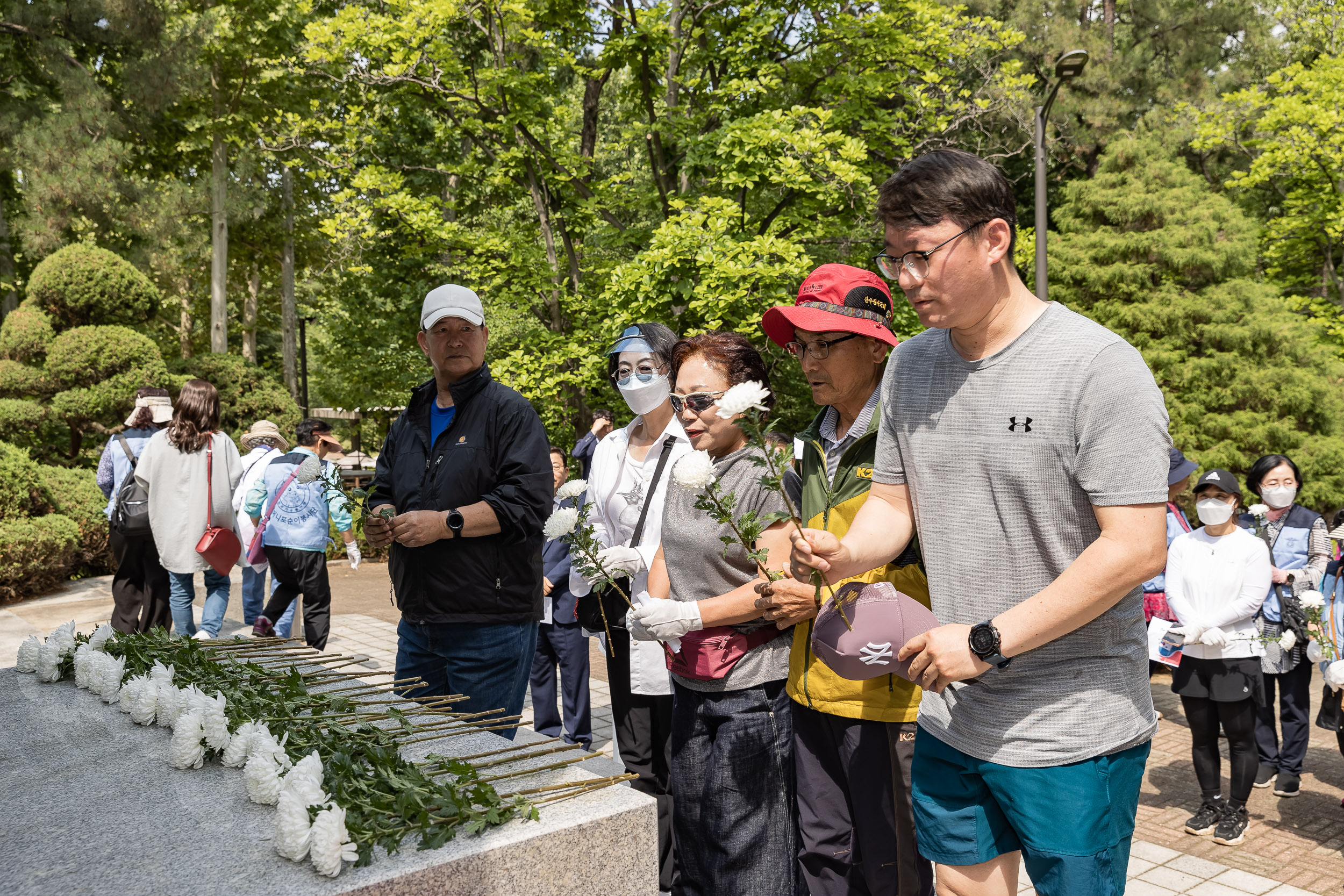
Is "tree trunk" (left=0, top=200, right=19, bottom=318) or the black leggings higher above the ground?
"tree trunk" (left=0, top=200, right=19, bottom=318)

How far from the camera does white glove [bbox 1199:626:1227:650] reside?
16.6ft

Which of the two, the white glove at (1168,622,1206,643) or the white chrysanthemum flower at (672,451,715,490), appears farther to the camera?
the white glove at (1168,622,1206,643)

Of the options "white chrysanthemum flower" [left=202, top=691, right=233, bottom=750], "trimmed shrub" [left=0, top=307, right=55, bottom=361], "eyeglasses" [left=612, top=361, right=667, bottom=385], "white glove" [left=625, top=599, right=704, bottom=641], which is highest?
"trimmed shrub" [left=0, top=307, right=55, bottom=361]

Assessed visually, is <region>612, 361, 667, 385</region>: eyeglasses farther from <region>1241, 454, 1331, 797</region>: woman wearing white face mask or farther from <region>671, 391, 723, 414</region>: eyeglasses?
<region>1241, 454, 1331, 797</region>: woman wearing white face mask

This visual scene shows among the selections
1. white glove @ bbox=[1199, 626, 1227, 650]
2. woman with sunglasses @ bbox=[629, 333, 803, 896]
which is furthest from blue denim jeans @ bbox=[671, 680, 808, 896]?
white glove @ bbox=[1199, 626, 1227, 650]

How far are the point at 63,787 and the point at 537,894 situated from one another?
1.38m

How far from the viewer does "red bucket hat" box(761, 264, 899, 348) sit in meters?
2.88

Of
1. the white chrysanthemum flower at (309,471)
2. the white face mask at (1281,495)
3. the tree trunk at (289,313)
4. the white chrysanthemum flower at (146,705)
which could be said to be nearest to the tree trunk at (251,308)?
the tree trunk at (289,313)

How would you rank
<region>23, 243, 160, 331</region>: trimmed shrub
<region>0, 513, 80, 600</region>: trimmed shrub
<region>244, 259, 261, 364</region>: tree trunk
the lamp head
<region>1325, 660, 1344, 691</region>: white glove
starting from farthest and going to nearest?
<region>244, 259, 261, 364</region>: tree trunk < <region>23, 243, 160, 331</region>: trimmed shrub < the lamp head < <region>0, 513, 80, 600</region>: trimmed shrub < <region>1325, 660, 1344, 691</region>: white glove

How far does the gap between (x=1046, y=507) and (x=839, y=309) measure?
1064mm

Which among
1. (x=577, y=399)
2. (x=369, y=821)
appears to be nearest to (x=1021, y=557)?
(x=369, y=821)

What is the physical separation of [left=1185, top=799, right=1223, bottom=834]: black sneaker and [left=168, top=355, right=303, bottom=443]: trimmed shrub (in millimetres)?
17234

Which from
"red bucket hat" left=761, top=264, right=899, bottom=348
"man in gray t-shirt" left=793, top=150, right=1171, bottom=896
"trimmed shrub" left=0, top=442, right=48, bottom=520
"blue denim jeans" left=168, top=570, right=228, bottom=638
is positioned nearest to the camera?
"man in gray t-shirt" left=793, top=150, right=1171, bottom=896

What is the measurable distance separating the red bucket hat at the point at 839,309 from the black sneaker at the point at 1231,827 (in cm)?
373
